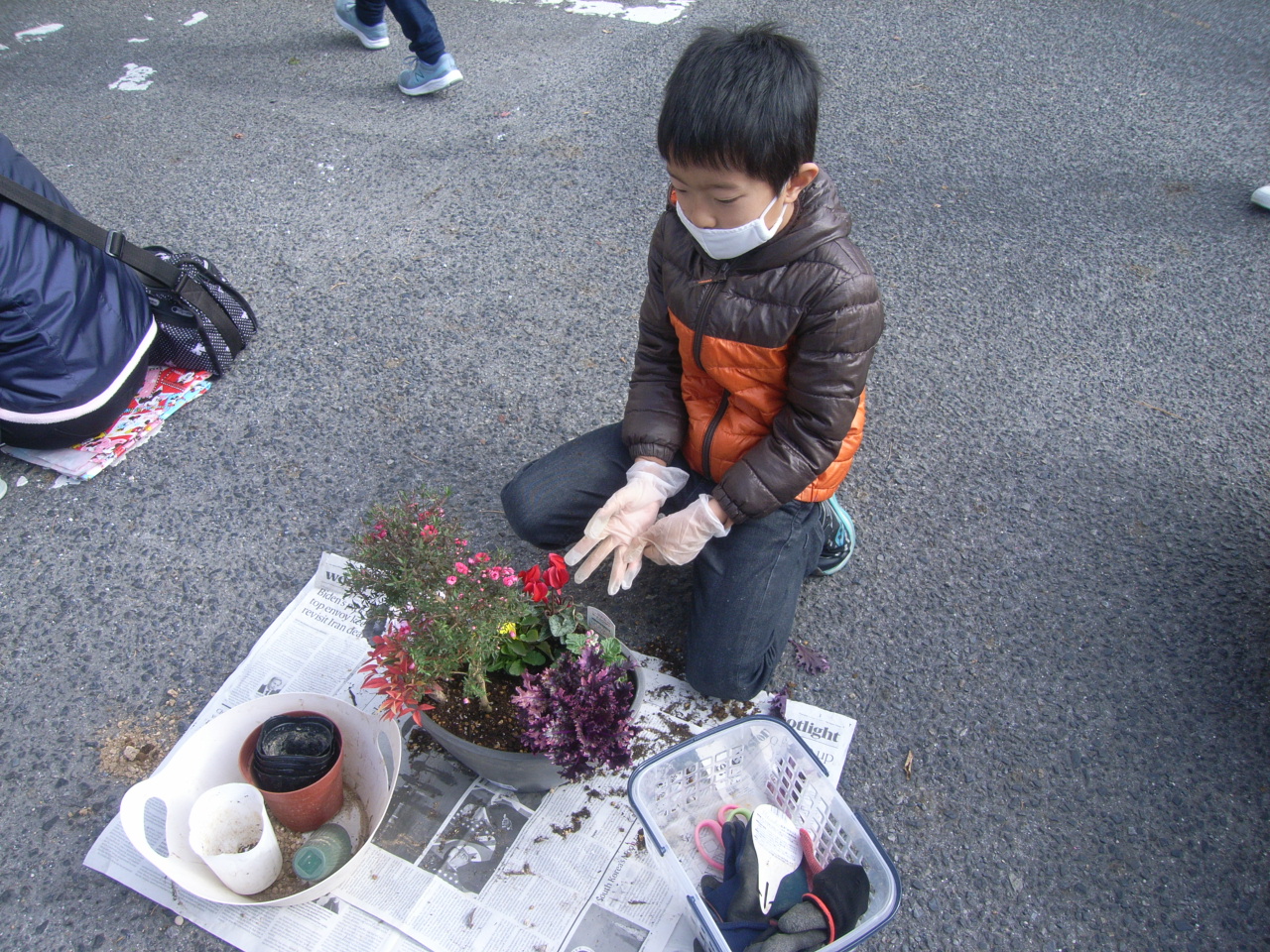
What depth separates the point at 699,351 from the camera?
1395 mm

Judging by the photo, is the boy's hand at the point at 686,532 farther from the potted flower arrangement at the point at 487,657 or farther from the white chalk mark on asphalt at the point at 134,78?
the white chalk mark on asphalt at the point at 134,78

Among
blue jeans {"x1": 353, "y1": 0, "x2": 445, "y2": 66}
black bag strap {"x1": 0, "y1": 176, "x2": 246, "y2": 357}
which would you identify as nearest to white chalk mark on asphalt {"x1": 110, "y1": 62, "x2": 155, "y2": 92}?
blue jeans {"x1": 353, "y1": 0, "x2": 445, "y2": 66}

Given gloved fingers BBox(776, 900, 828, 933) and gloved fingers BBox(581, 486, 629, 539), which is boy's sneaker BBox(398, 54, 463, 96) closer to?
gloved fingers BBox(581, 486, 629, 539)

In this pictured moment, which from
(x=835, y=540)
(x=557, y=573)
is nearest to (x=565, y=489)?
(x=557, y=573)

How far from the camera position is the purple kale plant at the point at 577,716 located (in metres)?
1.18

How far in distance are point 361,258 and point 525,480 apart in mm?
1216

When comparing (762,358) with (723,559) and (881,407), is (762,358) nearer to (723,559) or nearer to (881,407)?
(723,559)

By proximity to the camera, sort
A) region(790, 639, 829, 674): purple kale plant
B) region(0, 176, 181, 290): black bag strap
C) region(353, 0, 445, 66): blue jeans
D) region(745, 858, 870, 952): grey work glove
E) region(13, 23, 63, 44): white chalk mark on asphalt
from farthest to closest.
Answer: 1. region(13, 23, 63, 44): white chalk mark on asphalt
2. region(353, 0, 445, 66): blue jeans
3. region(0, 176, 181, 290): black bag strap
4. region(790, 639, 829, 674): purple kale plant
5. region(745, 858, 870, 952): grey work glove

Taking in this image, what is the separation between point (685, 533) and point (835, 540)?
434mm

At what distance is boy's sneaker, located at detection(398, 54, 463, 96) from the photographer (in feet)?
9.96

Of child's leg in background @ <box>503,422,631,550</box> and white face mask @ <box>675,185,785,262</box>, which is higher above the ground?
white face mask @ <box>675,185,785,262</box>

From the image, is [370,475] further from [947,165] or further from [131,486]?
[947,165]

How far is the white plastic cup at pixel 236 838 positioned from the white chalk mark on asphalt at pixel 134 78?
311 cm

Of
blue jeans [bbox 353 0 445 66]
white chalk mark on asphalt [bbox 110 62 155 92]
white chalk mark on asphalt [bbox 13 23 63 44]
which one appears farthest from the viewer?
white chalk mark on asphalt [bbox 13 23 63 44]
